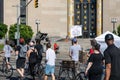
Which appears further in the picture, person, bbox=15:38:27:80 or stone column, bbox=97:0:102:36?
stone column, bbox=97:0:102:36

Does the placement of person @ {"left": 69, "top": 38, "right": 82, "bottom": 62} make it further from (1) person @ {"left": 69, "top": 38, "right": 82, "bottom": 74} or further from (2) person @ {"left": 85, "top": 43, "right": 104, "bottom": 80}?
(2) person @ {"left": 85, "top": 43, "right": 104, "bottom": 80}

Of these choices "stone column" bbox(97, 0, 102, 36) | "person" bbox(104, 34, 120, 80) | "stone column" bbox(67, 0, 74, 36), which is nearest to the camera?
"person" bbox(104, 34, 120, 80)

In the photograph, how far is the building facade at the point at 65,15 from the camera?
66.8 metres

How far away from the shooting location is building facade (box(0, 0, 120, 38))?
219ft

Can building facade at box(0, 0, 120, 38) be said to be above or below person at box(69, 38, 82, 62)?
above

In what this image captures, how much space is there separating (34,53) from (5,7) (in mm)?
47525

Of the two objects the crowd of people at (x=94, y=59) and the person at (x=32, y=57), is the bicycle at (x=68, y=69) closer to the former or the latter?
the crowd of people at (x=94, y=59)

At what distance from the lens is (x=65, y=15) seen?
224 ft

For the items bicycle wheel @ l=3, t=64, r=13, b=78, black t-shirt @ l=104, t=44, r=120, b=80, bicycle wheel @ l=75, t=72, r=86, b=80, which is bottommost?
bicycle wheel @ l=3, t=64, r=13, b=78

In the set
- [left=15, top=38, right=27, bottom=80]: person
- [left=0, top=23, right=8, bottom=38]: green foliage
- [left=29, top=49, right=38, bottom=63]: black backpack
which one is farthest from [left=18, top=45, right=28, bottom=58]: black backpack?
[left=0, top=23, right=8, bottom=38]: green foliage

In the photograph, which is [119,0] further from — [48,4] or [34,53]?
[34,53]

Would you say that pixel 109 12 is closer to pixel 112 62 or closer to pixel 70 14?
pixel 70 14

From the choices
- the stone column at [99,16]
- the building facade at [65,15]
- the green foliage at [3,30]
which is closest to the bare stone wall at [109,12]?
the building facade at [65,15]

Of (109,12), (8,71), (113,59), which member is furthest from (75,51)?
(109,12)
